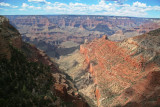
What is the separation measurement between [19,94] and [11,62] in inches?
239

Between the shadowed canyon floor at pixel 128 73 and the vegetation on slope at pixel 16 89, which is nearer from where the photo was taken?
the vegetation on slope at pixel 16 89

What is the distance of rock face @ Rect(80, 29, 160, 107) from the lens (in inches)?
962

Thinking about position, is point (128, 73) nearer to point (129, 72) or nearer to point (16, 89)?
point (129, 72)

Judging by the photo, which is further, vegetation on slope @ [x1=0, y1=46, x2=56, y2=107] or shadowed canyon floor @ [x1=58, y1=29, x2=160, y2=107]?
shadowed canyon floor @ [x1=58, y1=29, x2=160, y2=107]

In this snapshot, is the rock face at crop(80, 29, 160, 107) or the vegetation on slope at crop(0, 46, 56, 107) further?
the rock face at crop(80, 29, 160, 107)

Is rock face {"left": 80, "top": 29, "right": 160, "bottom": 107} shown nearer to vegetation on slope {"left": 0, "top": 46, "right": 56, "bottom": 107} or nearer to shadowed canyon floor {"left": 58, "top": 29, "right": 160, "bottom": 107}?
shadowed canyon floor {"left": 58, "top": 29, "right": 160, "bottom": 107}

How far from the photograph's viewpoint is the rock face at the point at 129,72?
24.4m

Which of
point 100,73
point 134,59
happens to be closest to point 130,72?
point 134,59

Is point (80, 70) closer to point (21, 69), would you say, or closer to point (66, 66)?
point (66, 66)

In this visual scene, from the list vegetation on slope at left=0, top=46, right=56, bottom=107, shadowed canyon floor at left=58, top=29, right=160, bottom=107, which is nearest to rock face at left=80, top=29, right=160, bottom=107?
shadowed canyon floor at left=58, top=29, right=160, bottom=107

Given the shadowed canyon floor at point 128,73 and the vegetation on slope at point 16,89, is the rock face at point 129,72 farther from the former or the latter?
the vegetation on slope at point 16,89

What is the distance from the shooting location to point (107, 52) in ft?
149

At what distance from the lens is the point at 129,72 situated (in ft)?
106

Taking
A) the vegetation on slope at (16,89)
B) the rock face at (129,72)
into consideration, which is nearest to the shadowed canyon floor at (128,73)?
the rock face at (129,72)
